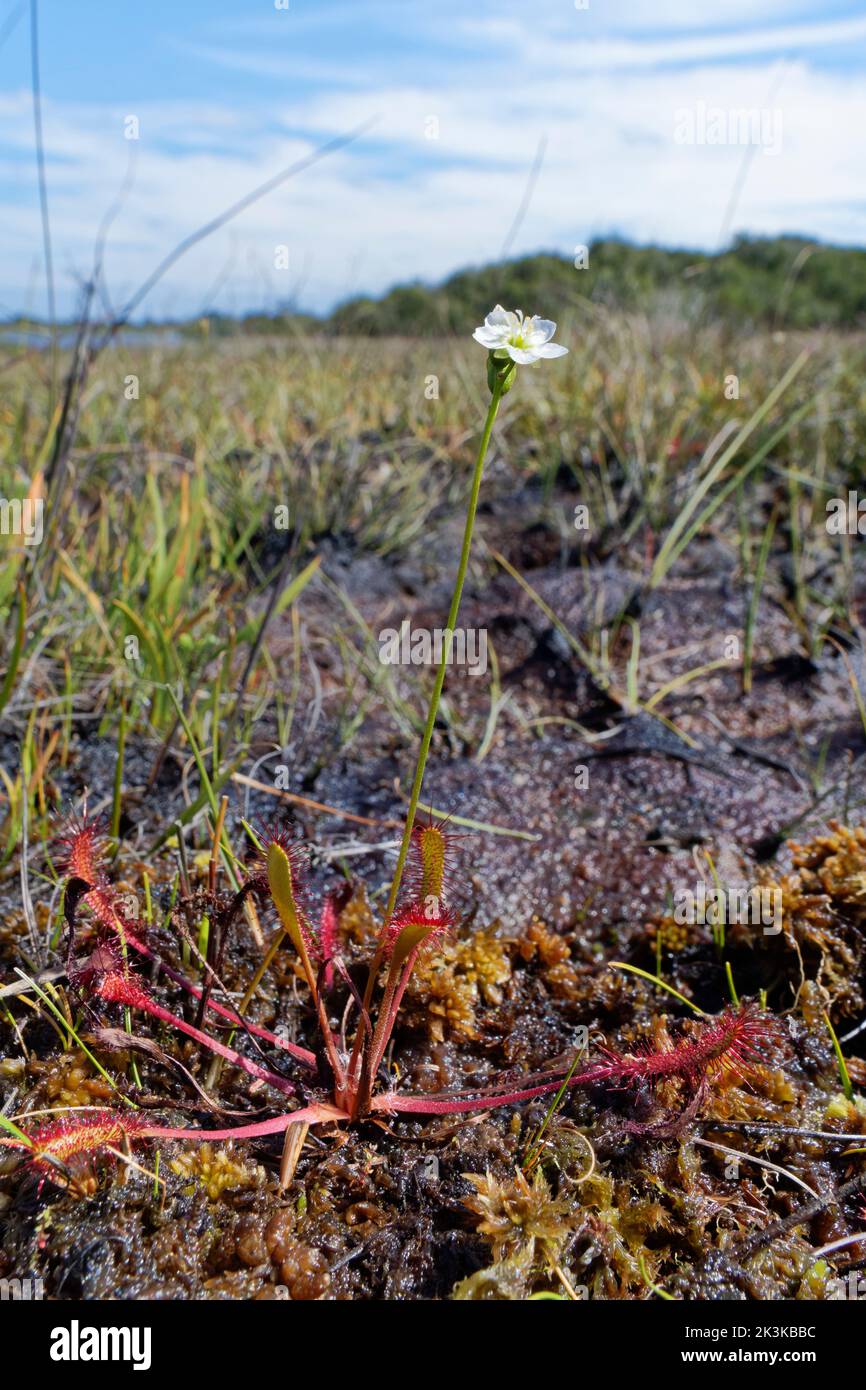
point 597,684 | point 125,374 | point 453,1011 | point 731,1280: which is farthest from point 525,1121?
point 125,374

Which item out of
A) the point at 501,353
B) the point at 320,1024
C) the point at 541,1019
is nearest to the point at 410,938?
the point at 320,1024

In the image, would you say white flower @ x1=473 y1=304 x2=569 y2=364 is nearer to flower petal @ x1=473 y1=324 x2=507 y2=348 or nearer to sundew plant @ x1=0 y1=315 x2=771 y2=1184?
flower petal @ x1=473 y1=324 x2=507 y2=348

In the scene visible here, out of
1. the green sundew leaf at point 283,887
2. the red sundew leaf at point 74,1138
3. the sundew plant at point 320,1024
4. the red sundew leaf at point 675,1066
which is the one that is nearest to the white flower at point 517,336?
the sundew plant at point 320,1024

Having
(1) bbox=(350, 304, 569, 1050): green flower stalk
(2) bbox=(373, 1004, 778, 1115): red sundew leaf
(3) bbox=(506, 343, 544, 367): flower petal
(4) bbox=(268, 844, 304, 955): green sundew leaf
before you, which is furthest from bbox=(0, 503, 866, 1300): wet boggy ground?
(3) bbox=(506, 343, 544, 367): flower petal

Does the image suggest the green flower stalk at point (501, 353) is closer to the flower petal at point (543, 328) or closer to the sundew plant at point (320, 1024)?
the flower petal at point (543, 328)

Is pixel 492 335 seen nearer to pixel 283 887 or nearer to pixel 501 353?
pixel 501 353

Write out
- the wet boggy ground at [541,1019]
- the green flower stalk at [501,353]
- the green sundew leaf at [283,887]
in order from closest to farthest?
1. the green flower stalk at [501,353]
2. the green sundew leaf at [283,887]
3. the wet boggy ground at [541,1019]
